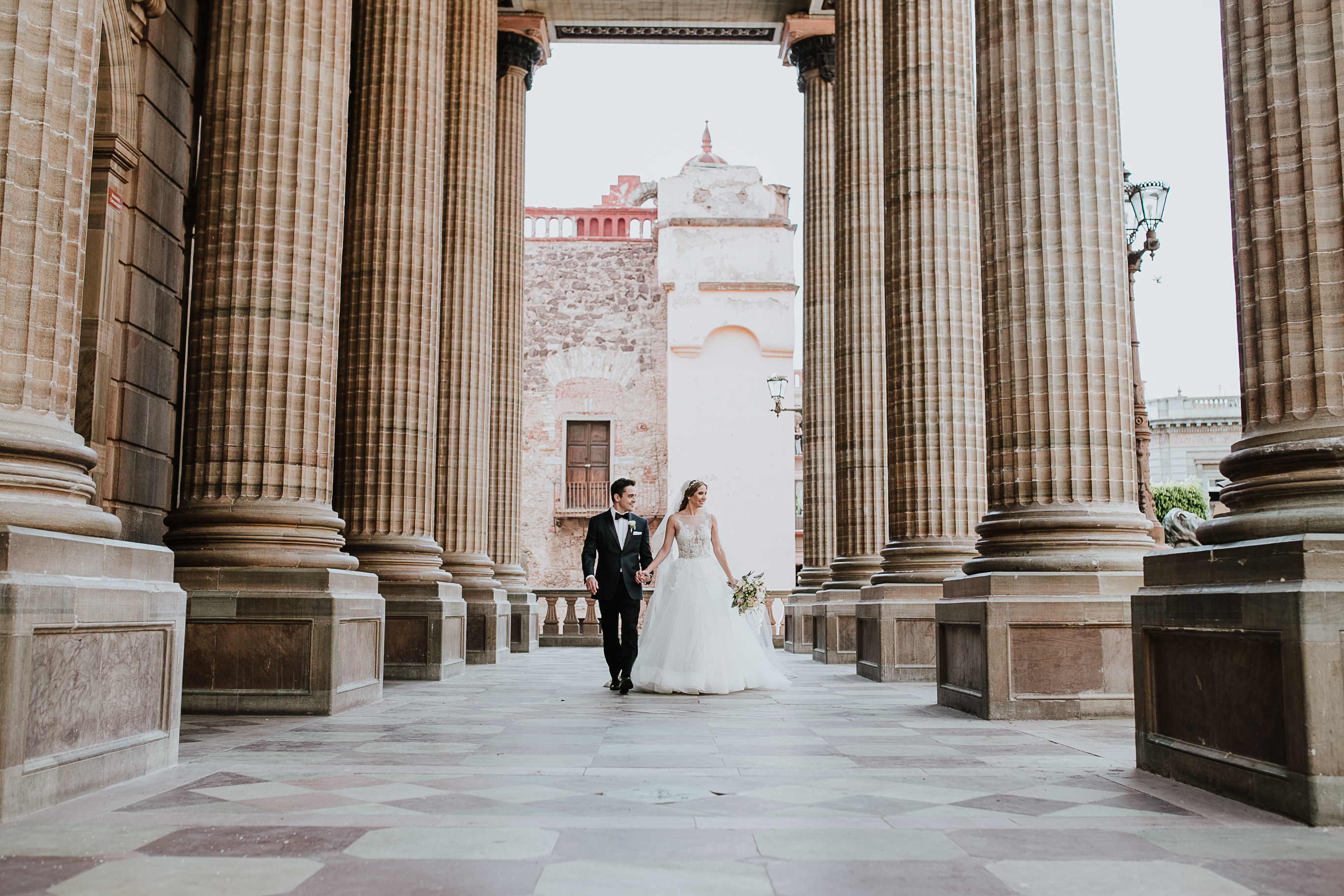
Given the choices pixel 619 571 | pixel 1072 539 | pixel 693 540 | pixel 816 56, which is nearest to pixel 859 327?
pixel 693 540

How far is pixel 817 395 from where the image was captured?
17578mm

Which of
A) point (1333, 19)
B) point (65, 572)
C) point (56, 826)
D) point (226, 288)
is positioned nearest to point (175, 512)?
point (226, 288)

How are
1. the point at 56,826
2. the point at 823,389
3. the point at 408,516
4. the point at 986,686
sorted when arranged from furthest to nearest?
the point at 823,389
the point at 408,516
the point at 986,686
the point at 56,826

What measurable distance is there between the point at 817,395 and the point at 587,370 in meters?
14.8

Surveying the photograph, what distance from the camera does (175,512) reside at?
26.0 feet

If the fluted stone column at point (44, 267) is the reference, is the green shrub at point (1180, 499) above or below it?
above

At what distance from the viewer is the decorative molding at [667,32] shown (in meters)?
21.9

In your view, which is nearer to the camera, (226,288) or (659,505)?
(226,288)

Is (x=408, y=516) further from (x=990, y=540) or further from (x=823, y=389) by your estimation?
(x=823, y=389)

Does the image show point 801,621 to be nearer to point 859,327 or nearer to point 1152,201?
point 859,327

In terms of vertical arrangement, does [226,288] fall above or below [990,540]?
above

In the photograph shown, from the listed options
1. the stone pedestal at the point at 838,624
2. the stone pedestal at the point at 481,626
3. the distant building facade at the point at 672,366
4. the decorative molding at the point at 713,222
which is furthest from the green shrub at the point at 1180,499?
the stone pedestal at the point at 481,626

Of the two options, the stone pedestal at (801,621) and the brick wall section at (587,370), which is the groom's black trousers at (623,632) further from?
the brick wall section at (587,370)

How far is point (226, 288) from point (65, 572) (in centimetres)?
385
